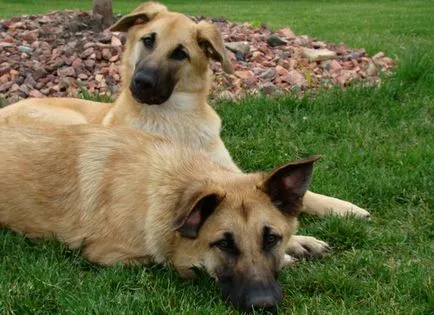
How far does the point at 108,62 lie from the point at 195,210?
5.42 meters

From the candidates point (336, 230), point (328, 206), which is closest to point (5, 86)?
point (328, 206)

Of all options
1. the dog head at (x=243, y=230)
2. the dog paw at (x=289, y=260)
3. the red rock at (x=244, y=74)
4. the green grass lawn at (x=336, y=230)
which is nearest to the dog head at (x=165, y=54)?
the green grass lawn at (x=336, y=230)

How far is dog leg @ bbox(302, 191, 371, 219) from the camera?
16.4 feet

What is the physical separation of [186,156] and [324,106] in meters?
3.32

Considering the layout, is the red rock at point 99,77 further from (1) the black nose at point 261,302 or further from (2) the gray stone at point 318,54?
(1) the black nose at point 261,302

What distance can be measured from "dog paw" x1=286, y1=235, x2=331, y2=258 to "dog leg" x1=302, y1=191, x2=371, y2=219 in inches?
20.9

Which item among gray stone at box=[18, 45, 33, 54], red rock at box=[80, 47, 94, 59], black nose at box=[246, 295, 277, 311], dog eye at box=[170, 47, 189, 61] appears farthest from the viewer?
gray stone at box=[18, 45, 33, 54]

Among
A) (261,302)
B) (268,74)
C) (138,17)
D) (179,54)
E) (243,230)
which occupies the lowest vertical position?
(268,74)

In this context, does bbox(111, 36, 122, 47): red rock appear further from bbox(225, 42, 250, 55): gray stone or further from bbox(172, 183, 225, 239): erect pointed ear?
bbox(172, 183, 225, 239): erect pointed ear

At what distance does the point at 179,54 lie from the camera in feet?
19.5

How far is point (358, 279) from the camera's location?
4.04 meters

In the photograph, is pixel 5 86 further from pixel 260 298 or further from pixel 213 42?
pixel 260 298

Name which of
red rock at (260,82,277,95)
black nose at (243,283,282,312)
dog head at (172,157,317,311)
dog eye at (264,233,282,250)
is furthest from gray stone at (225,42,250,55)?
black nose at (243,283,282,312)

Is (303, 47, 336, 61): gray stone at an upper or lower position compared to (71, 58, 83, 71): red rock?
upper
